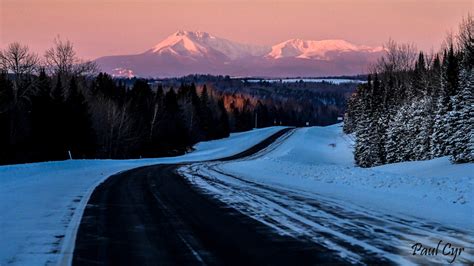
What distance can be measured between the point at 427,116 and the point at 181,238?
37829 mm

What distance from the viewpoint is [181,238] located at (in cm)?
739

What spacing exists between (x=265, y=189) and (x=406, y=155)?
31.7m

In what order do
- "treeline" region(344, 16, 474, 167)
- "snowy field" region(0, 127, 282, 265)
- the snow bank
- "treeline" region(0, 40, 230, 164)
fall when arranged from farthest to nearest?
"treeline" region(0, 40, 230, 164) → "treeline" region(344, 16, 474, 167) → the snow bank → "snowy field" region(0, 127, 282, 265)

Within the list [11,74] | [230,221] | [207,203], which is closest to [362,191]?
[207,203]

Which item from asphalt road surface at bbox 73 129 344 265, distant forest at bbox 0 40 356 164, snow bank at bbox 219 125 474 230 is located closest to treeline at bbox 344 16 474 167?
snow bank at bbox 219 125 474 230

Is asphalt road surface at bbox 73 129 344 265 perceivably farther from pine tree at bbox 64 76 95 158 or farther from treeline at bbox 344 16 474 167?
pine tree at bbox 64 76 95 158

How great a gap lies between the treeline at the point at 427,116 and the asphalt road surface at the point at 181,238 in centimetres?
2108

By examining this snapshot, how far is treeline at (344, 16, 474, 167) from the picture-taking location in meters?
29.3

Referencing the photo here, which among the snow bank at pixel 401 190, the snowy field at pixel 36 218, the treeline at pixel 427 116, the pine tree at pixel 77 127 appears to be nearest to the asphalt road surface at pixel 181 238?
the snowy field at pixel 36 218

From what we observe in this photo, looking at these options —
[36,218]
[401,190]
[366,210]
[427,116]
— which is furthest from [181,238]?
[427,116]

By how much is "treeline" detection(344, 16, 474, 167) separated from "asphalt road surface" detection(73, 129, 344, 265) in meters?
21.1

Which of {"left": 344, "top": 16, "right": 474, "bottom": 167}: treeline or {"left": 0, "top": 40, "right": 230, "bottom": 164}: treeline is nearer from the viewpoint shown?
{"left": 344, "top": 16, "right": 474, "bottom": 167}: treeline

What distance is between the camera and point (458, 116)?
3098cm

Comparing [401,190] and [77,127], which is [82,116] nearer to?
[77,127]
